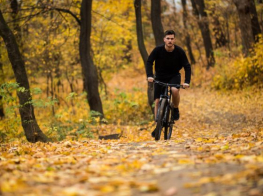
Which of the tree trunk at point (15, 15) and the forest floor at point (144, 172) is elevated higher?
the tree trunk at point (15, 15)

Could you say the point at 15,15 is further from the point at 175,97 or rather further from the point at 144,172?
the point at 144,172

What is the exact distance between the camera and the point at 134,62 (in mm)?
36375

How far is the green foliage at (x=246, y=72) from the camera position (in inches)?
586

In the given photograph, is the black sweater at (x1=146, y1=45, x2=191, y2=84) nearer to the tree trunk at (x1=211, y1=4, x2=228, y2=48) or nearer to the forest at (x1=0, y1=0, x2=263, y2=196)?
the forest at (x1=0, y1=0, x2=263, y2=196)

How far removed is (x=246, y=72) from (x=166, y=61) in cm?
936

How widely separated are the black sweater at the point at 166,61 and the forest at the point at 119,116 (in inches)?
57.6

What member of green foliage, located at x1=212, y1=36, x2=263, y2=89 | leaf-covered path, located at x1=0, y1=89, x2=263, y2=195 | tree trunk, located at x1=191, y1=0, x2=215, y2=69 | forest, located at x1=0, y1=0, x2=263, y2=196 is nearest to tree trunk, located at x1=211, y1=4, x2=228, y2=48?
forest, located at x1=0, y1=0, x2=263, y2=196

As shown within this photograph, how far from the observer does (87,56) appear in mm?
13531

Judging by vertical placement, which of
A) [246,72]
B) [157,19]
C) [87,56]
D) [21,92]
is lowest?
[21,92]

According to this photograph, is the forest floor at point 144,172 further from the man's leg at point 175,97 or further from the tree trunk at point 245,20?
the tree trunk at point 245,20

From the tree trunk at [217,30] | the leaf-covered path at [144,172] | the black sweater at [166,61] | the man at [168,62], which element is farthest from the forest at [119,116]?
the black sweater at [166,61]

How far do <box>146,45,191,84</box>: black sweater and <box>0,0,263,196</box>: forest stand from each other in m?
1.46

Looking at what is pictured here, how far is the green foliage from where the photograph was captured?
48.8ft

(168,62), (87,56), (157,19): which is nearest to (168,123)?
A: (168,62)
